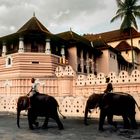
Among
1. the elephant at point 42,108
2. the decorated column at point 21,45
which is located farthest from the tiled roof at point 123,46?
the elephant at point 42,108

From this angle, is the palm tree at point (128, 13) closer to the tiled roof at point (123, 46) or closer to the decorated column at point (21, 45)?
the decorated column at point (21, 45)

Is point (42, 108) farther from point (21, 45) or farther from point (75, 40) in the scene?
point (75, 40)

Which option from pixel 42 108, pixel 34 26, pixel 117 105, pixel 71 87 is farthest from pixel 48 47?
pixel 117 105

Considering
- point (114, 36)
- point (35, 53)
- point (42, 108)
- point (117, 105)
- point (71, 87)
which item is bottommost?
point (42, 108)

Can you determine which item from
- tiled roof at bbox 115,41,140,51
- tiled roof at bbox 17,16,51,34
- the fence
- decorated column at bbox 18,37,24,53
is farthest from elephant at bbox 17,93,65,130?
tiled roof at bbox 115,41,140,51

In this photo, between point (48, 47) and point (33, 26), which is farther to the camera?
point (33, 26)

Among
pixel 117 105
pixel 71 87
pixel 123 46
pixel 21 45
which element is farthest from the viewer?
pixel 123 46

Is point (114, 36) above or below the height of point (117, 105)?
above

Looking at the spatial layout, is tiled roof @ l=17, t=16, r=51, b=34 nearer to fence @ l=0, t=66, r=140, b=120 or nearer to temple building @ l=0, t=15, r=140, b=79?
temple building @ l=0, t=15, r=140, b=79

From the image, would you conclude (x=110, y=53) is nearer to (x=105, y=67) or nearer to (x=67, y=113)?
(x=105, y=67)

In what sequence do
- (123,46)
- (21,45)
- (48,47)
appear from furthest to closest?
(123,46)
(48,47)
(21,45)

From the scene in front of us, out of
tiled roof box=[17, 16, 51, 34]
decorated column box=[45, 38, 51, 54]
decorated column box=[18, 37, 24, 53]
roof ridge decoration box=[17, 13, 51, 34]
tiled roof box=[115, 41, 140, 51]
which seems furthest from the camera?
tiled roof box=[115, 41, 140, 51]

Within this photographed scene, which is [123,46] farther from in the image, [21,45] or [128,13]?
[21,45]

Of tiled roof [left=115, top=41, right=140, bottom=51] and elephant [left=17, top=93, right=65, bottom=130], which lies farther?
tiled roof [left=115, top=41, right=140, bottom=51]
